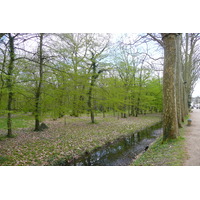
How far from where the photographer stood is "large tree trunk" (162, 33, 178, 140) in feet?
11.0

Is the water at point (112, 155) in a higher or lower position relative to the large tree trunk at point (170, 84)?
lower

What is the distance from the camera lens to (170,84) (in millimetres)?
3361

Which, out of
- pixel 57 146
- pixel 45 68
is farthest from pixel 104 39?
pixel 57 146

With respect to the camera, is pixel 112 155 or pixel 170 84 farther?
pixel 112 155

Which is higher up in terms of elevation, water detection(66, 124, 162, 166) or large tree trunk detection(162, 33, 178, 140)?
large tree trunk detection(162, 33, 178, 140)

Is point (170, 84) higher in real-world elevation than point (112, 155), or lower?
higher

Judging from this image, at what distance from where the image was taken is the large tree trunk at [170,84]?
3338mm

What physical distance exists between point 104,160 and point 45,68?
3.09 m

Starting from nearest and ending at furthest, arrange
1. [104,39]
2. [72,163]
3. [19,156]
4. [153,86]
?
1. [19,156]
2. [72,163]
3. [104,39]
4. [153,86]

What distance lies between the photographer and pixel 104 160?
11.8 feet

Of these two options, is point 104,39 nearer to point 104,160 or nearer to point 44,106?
point 44,106
